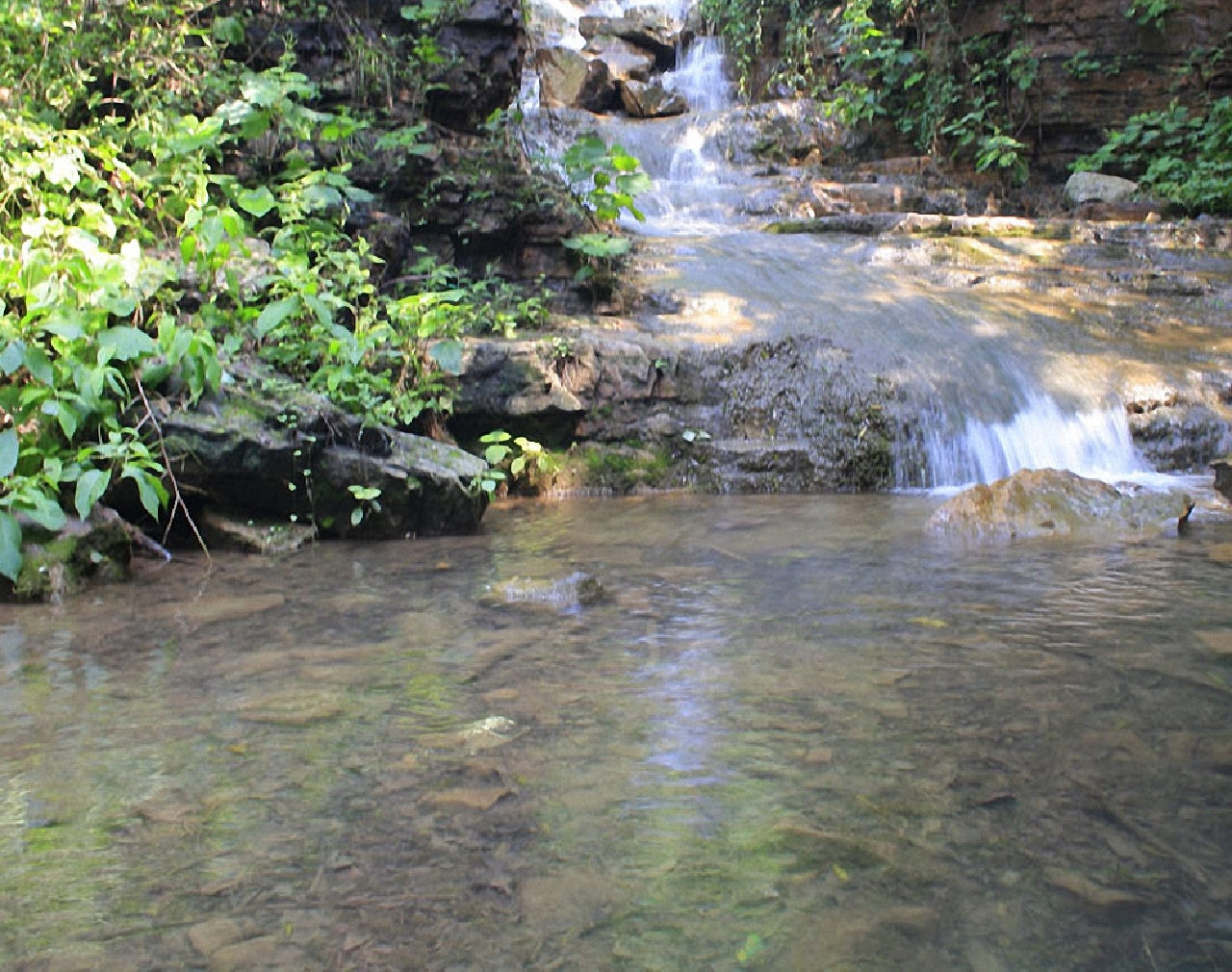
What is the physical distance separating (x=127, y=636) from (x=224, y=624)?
0.33 m

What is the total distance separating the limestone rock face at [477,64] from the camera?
9.41m

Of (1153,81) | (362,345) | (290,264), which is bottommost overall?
(362,345)

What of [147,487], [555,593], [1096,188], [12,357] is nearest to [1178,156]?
[1096,188]

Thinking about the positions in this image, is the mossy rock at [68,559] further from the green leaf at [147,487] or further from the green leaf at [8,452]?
the green leaf at [8,452]

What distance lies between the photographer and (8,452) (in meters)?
3.82

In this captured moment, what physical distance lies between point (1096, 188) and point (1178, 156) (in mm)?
1661

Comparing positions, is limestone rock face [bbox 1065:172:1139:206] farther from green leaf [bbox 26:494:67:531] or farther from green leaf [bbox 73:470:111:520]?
green leaf [bbox 26:494:67:531]

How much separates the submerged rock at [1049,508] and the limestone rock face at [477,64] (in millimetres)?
6506

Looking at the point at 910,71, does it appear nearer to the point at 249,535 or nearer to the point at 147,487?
the point at 249,535

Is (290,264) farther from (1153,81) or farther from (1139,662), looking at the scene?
(1153,81)

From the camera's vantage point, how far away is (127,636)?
3.55m

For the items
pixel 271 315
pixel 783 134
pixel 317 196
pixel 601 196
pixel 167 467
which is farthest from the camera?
pixel 783 134

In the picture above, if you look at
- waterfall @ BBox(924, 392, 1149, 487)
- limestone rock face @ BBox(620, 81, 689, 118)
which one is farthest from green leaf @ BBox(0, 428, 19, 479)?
limestone rock face @ BBox(620, 81, 689, 118)

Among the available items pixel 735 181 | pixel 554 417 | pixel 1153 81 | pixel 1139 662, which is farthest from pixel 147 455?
pixel 1153 81
